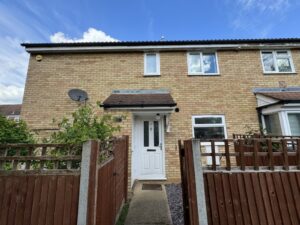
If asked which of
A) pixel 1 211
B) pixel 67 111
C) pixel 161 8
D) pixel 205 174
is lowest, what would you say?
pixel 1 211

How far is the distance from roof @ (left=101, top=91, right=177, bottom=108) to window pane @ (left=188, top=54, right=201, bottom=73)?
2028mm

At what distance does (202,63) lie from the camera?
8484 millimetres

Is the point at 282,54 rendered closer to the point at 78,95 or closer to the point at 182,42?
→ the point at 182,42

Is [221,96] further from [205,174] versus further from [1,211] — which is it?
[1,211]

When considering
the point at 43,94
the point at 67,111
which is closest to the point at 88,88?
the point at 67,111

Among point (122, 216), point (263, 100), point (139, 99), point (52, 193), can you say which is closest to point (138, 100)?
point (139, 99)

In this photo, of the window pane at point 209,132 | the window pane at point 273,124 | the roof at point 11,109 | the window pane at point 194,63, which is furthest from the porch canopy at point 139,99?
the roof at point 11,109

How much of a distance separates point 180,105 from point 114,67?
12.7 feet

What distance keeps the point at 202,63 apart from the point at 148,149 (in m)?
5.18

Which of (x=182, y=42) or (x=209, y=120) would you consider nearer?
(x=209, y=120)

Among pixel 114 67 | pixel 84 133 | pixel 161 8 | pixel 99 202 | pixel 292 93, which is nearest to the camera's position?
pixel 99 202

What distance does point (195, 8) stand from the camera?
1073 cm

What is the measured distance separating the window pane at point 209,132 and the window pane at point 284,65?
468 cm

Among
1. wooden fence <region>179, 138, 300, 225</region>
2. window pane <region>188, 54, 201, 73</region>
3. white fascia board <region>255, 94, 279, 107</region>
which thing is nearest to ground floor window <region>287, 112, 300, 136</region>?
white fascia board <region>255, 94, 279, 107</region>
